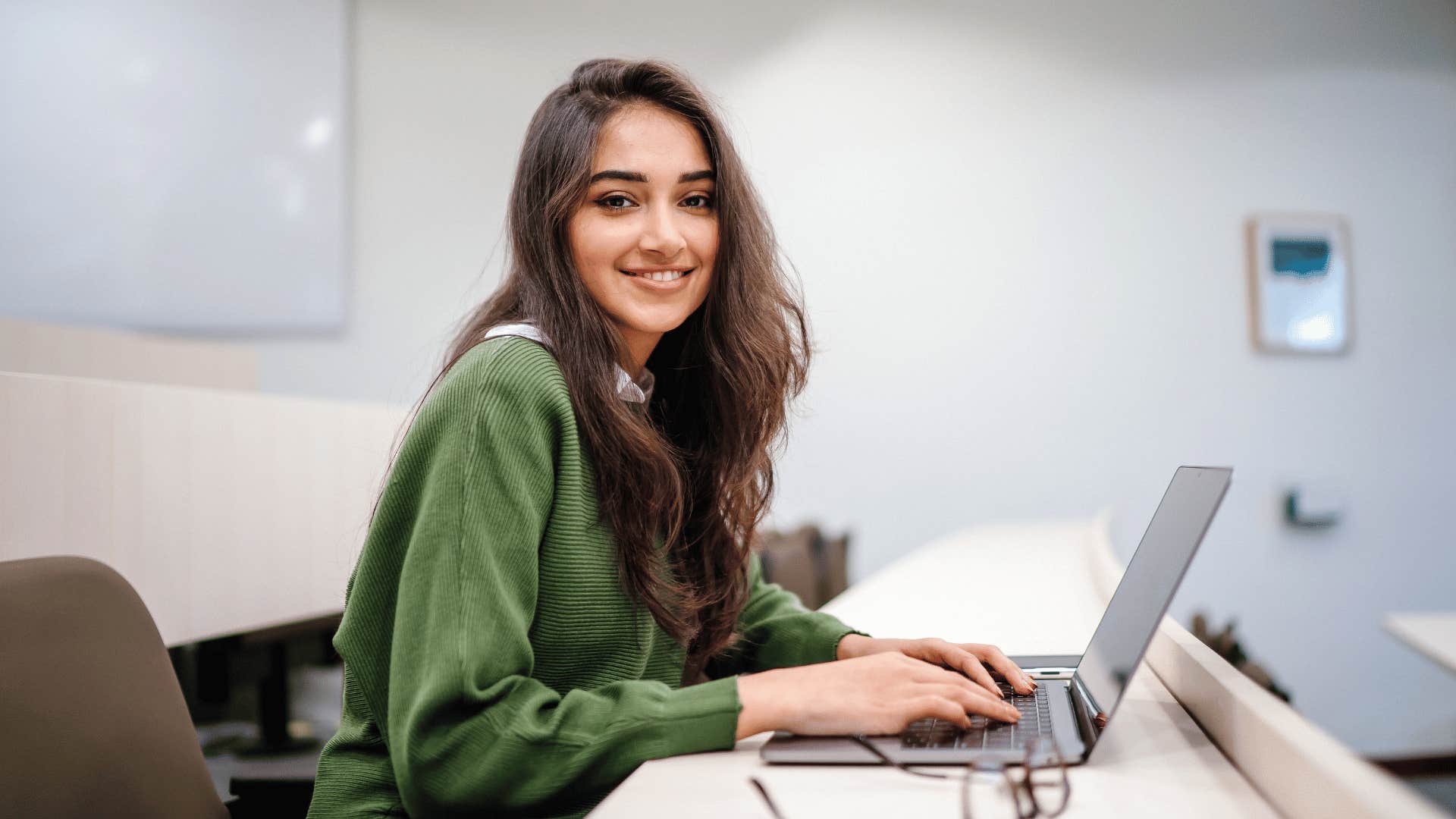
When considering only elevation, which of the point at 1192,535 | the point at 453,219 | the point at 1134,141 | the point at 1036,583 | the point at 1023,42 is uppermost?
the point at 1023,42

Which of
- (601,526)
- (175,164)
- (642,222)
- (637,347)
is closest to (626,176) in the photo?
(642,222)

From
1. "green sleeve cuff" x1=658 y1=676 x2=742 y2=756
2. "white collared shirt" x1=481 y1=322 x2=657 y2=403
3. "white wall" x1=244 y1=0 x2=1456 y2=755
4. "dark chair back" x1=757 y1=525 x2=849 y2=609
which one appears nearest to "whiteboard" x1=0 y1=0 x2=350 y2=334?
"white wall" x1=244 y1=0 x2=1456 y2=755

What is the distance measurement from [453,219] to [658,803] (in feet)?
11.4

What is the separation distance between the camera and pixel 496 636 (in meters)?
0.76

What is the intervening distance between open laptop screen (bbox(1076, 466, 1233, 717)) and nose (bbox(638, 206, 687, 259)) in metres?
0.52

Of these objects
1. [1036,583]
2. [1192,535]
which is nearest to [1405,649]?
[1036,583]

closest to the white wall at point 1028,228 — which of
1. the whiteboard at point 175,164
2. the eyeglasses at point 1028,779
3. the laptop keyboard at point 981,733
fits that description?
the whiteboard at point 175,164

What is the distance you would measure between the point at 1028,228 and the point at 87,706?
3.57 m

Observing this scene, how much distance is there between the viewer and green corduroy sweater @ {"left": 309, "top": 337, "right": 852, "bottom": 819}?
75 centimetres

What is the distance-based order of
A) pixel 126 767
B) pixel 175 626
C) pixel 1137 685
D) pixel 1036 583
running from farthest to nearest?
pixel 1036 583 → pixel 175 626 → pixel 1137 685 → pixel 126 767

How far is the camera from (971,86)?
3.89 meters

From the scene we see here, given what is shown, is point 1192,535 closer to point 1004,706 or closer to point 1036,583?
point 1004,706

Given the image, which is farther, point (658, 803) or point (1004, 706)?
point (1004, 706)

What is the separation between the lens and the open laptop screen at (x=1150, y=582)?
0.77 metres
